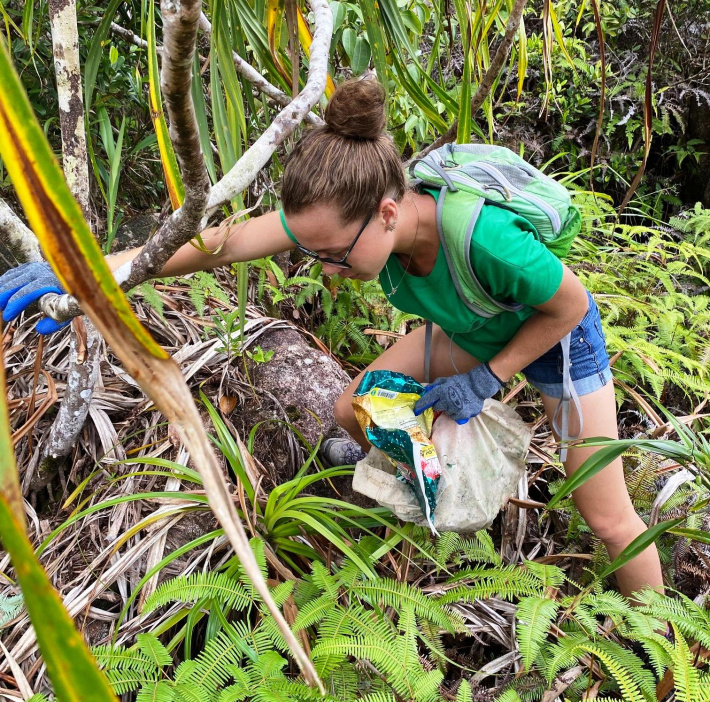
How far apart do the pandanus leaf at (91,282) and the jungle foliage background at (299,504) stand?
82 centimetres

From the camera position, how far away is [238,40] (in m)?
1.70

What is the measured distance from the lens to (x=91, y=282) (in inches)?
14.3

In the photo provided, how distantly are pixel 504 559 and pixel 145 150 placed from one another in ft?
9.39

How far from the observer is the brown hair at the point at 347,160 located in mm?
1537

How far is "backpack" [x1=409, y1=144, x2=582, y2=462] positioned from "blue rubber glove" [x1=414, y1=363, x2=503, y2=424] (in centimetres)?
21

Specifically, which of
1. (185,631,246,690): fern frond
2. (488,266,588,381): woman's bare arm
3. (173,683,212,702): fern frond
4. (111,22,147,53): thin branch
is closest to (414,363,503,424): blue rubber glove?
(488,266,588,381): woman's bare arm

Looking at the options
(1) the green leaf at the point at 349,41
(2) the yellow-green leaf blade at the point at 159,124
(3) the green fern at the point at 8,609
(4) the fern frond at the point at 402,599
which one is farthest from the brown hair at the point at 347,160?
(3) the green fern at the point at 8,609

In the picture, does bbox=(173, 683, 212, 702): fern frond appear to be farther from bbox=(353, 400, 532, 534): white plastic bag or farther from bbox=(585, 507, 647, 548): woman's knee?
bbox=(585, 507, 647, 548): woman's knee

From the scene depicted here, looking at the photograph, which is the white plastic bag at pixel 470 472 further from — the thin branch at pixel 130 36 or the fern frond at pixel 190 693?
the thin branch at pixel 130 36

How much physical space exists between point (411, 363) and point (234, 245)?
0.88 metres

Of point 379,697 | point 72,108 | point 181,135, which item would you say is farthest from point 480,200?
point 379,697

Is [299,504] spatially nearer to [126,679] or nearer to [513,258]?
[126,679]

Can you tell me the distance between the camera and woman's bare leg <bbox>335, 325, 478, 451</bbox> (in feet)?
7.35

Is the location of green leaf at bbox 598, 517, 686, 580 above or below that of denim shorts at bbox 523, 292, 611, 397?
below
